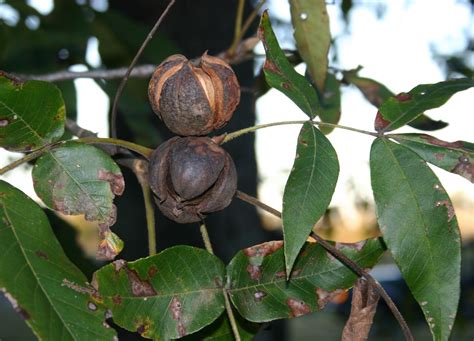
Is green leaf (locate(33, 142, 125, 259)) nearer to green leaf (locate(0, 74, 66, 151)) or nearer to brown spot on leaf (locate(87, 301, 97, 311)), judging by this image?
green leaf (locate(0, 74, 66, 151))

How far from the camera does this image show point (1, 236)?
1.04 metres

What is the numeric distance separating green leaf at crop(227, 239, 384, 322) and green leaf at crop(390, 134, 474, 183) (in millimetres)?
161

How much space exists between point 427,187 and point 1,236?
2.03ft

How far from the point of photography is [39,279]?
1027mm

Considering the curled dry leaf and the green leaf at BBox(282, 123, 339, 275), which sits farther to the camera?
the curled dry leaf

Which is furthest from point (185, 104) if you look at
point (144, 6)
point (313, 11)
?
point (144, 6)

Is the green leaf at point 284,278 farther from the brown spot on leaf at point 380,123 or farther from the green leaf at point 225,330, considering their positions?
the brown spot on leaf at point 380,123

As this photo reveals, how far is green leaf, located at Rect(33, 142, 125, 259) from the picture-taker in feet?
3.81

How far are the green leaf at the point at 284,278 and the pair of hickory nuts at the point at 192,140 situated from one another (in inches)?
4.3

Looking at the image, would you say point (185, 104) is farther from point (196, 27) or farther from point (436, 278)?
point (196, 27)

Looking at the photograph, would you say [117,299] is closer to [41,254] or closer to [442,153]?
[41,254]

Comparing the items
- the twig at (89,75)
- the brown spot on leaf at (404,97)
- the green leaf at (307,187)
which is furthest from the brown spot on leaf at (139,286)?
the twig at (89,75)

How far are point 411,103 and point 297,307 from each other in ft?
1.24

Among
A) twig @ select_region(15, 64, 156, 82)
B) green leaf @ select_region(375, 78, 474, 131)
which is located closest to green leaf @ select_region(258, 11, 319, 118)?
green leaf @ select_region(375, 78, 474, 131)
